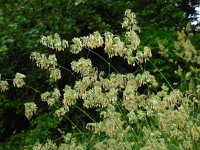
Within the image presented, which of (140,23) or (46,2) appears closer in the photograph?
(46,2)

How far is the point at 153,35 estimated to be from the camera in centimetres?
952

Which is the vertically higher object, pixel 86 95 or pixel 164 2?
pixel 164 2

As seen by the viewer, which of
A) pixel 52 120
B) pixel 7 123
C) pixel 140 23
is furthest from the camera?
pixel 140 23

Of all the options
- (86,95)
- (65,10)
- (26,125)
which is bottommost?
(26,125)

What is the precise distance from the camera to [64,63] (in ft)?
29.4

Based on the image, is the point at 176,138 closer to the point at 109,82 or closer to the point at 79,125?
the point at 109,82

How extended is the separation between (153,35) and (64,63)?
1.88 m

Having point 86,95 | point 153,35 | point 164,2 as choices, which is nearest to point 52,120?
point 153,35

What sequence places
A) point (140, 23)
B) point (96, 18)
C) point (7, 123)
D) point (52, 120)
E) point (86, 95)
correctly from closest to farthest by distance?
point (86, 95), point (52, 120), point (96, 18), point (7, 123), point (140, 23)

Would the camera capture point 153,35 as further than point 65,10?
Yes

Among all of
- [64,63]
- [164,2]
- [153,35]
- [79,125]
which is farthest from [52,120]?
[164,2]

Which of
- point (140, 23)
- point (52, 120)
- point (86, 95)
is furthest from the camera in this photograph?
point (140, 23)

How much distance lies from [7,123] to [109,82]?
5.39m

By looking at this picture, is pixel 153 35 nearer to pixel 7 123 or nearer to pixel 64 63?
pixel 64 63
